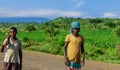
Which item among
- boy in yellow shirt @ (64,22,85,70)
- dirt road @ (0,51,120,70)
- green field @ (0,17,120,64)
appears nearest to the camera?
boy in yellow shirt @ (64,22,85,70)

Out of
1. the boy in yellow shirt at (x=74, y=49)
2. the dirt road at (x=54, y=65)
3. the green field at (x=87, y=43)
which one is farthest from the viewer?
the green field at (x=87, y=43)

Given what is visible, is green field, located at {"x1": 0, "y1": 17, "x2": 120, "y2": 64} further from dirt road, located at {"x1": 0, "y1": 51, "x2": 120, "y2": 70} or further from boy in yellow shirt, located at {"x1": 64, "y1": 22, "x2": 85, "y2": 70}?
boy in yellow shirt, located at {"x1": 64, "y1": 22, "x2": 85, "y2": 70}

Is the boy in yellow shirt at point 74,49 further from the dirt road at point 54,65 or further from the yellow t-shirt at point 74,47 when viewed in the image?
the dirt road at point 54,65

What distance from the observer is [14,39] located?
8680 mm

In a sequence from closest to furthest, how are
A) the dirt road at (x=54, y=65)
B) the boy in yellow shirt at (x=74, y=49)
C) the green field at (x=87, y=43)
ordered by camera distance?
the boy in yellow shirt at (x=74, y=49), the dirt road at (x=54, y=65), the green field at (x=87, y=43)

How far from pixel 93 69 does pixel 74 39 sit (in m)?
9.62

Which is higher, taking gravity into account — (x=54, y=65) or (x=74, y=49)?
(x=74, y=49)

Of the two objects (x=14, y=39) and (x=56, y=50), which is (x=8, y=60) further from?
(x=56, y=50)

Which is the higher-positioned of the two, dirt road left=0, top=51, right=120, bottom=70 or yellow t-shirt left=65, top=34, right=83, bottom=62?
yellow t-shirt left=65, top=34, right=83, bottom=62

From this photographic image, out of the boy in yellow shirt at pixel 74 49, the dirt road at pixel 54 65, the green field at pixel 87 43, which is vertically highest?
the boy in yellow shirt at pixel 74 49

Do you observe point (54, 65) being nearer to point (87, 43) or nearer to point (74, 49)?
point (74, 49)

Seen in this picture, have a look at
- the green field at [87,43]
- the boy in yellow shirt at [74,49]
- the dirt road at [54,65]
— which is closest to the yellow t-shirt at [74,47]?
the boy in yellow shirt at [74,49]

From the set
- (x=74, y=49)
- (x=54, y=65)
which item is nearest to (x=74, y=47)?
(x=74, y=49)

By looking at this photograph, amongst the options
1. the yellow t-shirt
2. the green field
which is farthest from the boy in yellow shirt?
the green field
